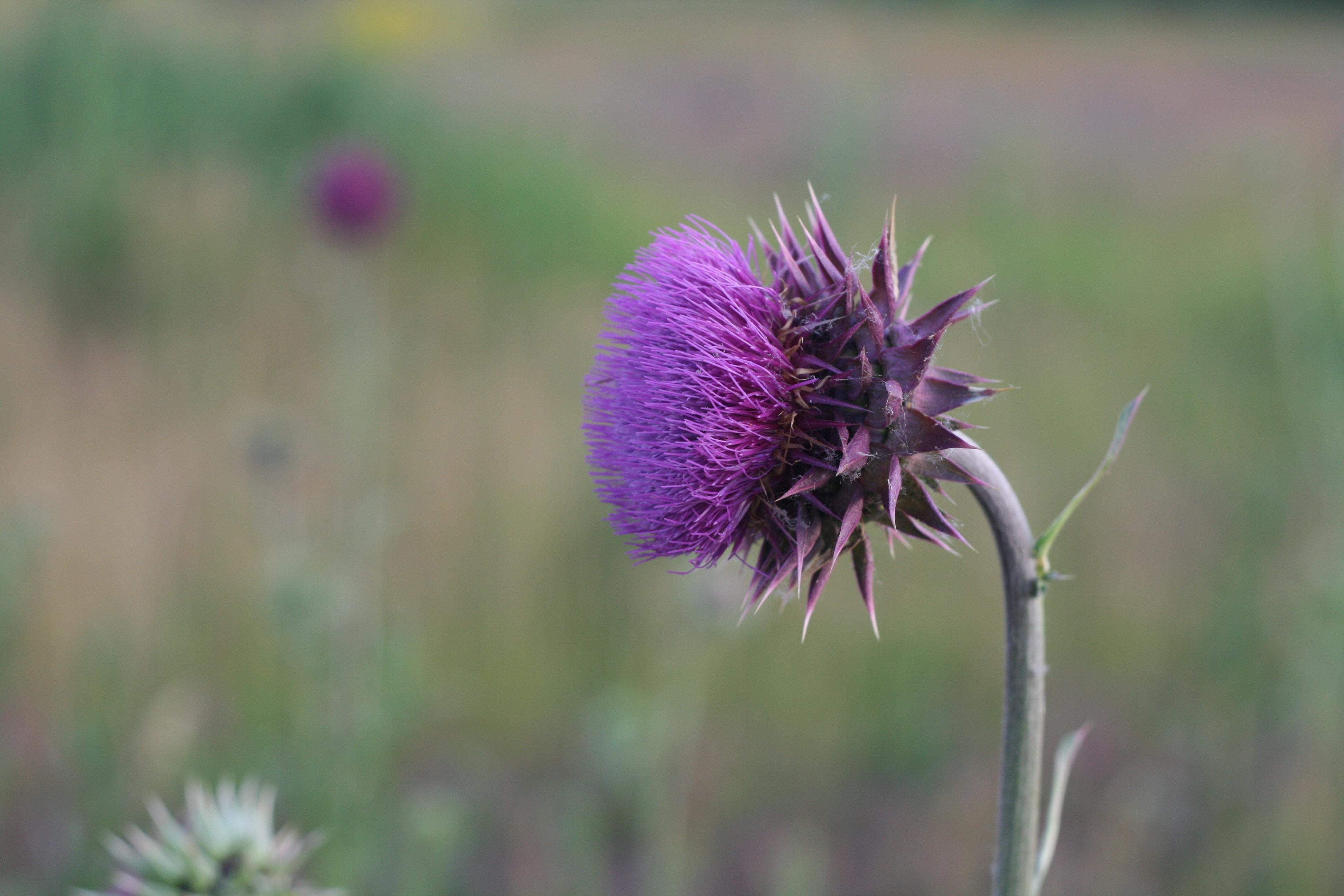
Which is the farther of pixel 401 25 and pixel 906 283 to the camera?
pixel 401 25

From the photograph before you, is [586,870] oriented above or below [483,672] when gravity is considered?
below

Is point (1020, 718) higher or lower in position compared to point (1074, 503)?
lower

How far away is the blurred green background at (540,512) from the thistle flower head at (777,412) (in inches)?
63.7

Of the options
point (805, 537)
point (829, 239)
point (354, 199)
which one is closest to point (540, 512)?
point (354, 199)

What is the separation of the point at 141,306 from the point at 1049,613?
5.19 metres

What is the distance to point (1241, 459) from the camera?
5.69 metres

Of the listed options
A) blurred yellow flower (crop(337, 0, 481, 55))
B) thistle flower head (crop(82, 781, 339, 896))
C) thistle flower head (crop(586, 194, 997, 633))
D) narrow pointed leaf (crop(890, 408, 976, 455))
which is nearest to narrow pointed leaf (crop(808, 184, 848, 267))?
thistle flower head (crop(586, 194, 997, 633))

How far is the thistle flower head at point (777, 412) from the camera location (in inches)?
66.1

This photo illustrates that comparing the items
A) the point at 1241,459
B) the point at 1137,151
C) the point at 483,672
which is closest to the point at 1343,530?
the point at 1241,459

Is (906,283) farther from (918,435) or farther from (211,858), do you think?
(211,858)

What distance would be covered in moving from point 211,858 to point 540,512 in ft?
12.2

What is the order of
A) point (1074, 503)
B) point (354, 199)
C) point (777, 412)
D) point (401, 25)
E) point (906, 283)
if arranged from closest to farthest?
point (1074, 503) < point (777, 412) < point (906, 283) < point (354, 199) < point (401, 25)

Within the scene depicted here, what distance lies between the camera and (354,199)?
13.1 feet

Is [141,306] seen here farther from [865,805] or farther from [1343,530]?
[1343,530]
